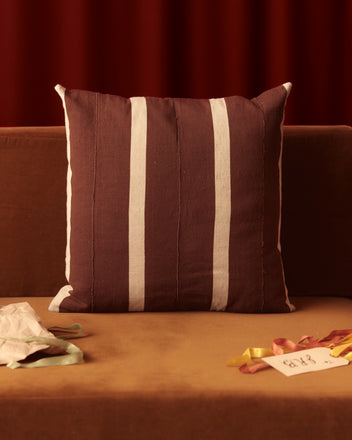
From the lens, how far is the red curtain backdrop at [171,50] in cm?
175

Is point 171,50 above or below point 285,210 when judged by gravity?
above

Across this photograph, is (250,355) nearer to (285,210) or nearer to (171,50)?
(285,210)

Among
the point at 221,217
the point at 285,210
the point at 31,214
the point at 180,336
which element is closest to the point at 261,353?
the point at 180,336

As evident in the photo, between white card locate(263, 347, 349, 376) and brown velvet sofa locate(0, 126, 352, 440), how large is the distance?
0.02 m

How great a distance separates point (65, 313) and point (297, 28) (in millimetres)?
1149

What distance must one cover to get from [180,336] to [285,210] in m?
0.47

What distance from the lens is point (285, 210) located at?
1388mm

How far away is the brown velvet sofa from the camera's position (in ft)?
2.69

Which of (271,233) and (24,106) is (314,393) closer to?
(271,233)

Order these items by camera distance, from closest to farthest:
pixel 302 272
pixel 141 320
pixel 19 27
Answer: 1. pixel 141 320
2. pixel 302 272
3. pixel 19 27

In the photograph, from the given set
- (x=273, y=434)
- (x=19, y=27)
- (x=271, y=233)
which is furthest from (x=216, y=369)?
(x=19, y=27)

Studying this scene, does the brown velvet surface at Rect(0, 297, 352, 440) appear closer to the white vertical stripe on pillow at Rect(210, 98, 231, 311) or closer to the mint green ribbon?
the mint green ribbon

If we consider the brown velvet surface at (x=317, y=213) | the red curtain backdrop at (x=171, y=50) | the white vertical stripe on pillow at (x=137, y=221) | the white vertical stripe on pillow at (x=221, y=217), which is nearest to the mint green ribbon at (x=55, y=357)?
the white vertical stripe on pillow at (x=137, y=221)

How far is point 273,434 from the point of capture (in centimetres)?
82
